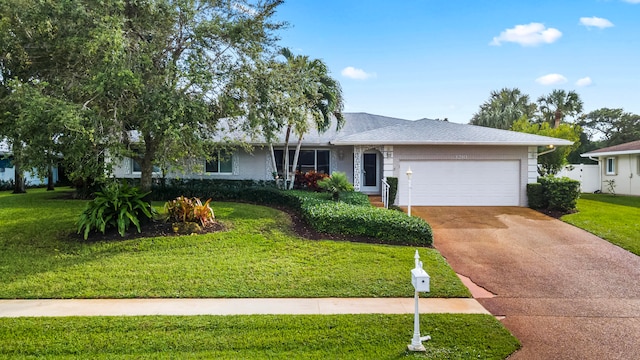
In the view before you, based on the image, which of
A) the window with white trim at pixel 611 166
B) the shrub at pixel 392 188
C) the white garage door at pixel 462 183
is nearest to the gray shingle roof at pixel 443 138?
the white garage door at pixel 462 183

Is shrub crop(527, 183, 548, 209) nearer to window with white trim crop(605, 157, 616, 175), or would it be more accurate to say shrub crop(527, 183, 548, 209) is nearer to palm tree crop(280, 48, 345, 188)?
palm tree crop(280, 48, 345, 188)

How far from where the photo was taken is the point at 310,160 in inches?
715

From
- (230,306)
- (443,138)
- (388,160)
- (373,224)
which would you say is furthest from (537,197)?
(230,306)

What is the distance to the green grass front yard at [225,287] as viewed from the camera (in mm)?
4445

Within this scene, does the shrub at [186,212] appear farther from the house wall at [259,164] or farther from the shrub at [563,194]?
the shrub at [563,194]

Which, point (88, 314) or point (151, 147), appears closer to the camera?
point (88, 314)

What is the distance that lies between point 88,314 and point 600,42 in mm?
19190

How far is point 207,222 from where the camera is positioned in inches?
390

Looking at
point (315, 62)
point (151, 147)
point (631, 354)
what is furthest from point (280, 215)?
point (631, 354)

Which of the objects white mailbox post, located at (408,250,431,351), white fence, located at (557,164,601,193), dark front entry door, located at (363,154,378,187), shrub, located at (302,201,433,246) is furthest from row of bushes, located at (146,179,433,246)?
white fence, located at (557,164,601,193)

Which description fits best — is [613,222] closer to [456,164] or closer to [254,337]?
[456,164]

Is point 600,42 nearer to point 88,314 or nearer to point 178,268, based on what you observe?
point 178,268

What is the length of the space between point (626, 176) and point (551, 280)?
1925cm

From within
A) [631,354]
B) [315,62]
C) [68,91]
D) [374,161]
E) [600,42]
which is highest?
[600,42]
